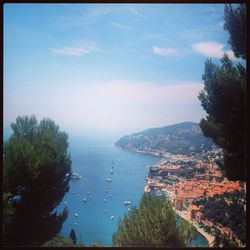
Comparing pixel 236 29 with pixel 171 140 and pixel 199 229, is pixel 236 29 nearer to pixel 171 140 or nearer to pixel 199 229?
pixel 171 140

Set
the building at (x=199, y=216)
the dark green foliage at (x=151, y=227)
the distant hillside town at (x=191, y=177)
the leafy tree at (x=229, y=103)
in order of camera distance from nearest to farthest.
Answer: the leafy tree at (x=229, y=103)
the distant hillside town at (x=191, y=177)
the dark green foliage at (x=151, y=227)
the building at (x=199, y=216)

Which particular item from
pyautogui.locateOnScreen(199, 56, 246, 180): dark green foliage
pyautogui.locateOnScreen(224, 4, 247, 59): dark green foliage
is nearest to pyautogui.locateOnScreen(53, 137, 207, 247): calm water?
pyautogui.locateOnScreen(199, 56, 246, 180): dark green foliage

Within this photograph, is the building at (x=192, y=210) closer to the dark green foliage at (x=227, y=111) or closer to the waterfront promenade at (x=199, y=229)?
the waterfront promenade at (x=199, y=229)

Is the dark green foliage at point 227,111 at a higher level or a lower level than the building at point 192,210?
higher

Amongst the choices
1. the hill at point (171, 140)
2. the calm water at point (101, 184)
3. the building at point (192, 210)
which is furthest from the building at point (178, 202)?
the hill at point (171, 140)

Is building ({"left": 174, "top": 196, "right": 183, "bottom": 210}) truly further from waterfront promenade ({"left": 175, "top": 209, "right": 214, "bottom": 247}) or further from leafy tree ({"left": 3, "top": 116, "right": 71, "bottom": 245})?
leafy tree ({"left": 3, "top": 116, "right": 71, "bottom": 245})

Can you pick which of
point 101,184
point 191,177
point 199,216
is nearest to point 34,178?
point 101,184

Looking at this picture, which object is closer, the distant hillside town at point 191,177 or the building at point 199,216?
the distant hillside town at point 191,177
